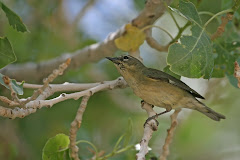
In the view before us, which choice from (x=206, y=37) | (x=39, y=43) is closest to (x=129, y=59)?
(x=206, y=37)

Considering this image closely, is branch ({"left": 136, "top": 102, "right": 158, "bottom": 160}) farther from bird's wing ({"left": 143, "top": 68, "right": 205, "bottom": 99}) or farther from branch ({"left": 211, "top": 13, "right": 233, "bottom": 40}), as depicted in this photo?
branch ({"left": 211, "top": 13, "right": 233, "bottom": 40})

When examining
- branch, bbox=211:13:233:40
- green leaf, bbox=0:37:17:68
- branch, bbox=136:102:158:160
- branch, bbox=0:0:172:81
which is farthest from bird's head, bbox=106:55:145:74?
green leaf, bbox=0:37:17:68

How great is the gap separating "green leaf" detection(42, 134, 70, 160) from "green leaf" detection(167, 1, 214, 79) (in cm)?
89

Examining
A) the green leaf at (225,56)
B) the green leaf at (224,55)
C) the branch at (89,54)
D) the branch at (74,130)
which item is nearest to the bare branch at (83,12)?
the branch at (89,54)

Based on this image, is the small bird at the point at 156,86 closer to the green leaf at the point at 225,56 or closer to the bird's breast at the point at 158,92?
the bird's breast at the point at 158,92

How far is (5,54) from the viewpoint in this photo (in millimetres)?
2529

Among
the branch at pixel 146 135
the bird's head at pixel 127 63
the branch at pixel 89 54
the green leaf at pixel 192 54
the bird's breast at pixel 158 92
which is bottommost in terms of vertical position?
the branch at pixel 146 135

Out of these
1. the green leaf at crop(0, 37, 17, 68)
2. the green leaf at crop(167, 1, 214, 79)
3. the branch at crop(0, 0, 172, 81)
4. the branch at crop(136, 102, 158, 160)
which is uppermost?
the branch at crop(0, 0, 172, 81)

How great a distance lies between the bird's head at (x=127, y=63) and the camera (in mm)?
3674

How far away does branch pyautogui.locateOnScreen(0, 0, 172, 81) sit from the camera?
377 centimetres

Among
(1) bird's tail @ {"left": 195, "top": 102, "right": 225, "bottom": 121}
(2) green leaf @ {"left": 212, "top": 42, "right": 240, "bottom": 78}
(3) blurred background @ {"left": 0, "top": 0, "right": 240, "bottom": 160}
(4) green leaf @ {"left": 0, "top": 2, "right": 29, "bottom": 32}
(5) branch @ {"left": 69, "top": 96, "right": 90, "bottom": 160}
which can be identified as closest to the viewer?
(4) green leaf @ {"left": 0, "top": 2, "right": 29, "bottom": 32}

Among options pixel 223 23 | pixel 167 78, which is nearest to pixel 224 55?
pixel 223 23

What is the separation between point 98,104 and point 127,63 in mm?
1847

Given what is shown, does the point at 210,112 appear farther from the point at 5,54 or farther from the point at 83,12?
the point at 83,12
